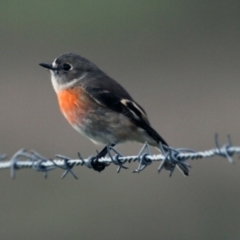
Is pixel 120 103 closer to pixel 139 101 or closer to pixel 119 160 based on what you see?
pixel 119 160

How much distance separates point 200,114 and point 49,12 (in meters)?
6.62

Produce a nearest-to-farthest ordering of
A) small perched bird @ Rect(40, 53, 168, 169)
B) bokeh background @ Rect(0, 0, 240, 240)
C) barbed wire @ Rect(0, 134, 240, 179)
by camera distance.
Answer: barbed wire @ Rect(0, 134, 240, 179) < small perched bird @ Rect(40, 53, 168, 169) < bokeh background @ Rect(0, 0, 240, 240)

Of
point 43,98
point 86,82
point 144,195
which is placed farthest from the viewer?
point 43,98

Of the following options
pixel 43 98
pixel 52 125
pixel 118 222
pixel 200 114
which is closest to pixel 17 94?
pixel 43 98

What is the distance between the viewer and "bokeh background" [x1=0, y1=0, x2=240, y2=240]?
1123cm

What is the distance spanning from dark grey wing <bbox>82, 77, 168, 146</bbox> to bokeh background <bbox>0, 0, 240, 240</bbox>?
3515 millimetres

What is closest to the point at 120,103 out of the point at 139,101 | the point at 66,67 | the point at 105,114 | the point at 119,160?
the point at 105,114

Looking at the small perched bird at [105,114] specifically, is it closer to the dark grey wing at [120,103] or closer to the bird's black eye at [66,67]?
the dark grey wing at [120,103]

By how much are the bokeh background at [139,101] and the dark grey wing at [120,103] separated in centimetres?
352

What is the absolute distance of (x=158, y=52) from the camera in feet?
53.9

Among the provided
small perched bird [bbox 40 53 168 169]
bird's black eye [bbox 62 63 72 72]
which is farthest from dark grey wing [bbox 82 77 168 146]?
bird's black eye [bbox 62 63 72 72]

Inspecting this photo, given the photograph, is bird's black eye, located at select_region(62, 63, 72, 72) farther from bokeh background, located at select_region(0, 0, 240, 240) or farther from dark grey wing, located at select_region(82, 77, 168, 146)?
bokeh background, located at select_region(0, 0, 240, 240)

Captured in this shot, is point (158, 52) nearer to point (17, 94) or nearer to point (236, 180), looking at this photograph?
point (17, 94)

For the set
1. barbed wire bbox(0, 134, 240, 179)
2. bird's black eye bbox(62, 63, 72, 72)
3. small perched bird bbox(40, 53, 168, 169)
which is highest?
bird's black eye bbox(62, 63, 72, 72)
